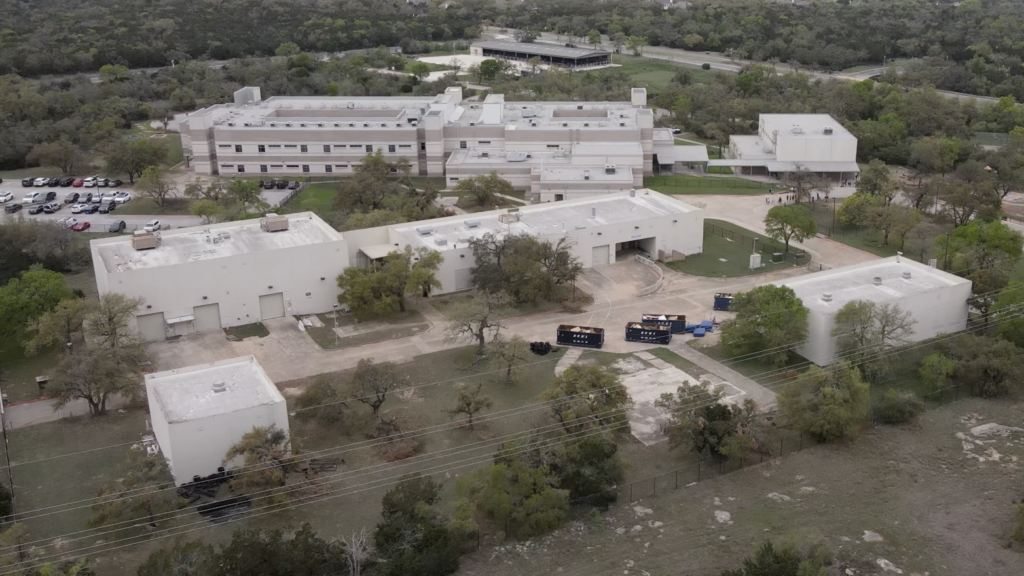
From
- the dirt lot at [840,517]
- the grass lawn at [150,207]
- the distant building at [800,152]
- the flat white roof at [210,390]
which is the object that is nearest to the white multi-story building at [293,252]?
the flat white roof at [210,390]

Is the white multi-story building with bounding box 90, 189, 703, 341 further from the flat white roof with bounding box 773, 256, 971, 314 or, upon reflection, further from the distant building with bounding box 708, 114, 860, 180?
the distant building with bounding box 708, 114, 860, 180

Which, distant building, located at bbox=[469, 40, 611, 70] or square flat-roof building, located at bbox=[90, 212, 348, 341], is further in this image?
distant building, located at bbox=[469, 40, 611, 70]

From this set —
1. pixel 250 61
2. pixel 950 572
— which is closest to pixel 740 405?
pixel 950 572

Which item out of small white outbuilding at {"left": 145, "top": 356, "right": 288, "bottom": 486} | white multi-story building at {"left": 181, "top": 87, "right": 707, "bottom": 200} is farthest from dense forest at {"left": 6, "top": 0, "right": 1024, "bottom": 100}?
small white outbuilding at {"left": 145, "top": 356, "right": 288, "bottom": 486}

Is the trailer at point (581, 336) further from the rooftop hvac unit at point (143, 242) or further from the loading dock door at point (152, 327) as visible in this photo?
the rooftop hvac unit at point (143, 242)

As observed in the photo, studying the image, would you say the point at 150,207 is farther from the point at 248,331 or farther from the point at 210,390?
the point at 210,390

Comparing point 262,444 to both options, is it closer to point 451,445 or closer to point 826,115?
point 451,445
